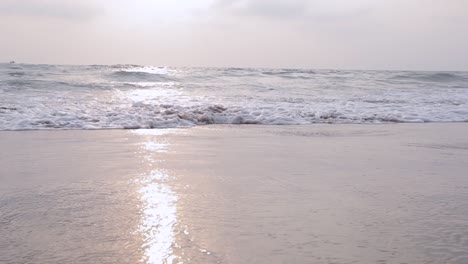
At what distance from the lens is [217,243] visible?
6.92 feet

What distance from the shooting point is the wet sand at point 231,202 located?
2.03 meters

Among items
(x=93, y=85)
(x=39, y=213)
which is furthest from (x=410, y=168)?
(x=93, y=85)

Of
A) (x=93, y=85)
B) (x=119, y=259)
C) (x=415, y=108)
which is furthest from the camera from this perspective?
(x=93, y=85)

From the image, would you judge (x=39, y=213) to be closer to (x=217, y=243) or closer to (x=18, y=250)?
(x=18, y=250)

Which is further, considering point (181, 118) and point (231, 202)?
point (181, 118)

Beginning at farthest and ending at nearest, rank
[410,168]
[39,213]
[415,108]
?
[415,108]
[410,168]
[39,213]

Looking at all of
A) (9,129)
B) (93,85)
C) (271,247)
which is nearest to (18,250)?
(271,247)

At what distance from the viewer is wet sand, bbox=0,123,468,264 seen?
6.65 feet

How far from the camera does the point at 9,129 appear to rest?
6.20 metres

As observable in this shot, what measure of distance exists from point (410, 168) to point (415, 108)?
6.81 metres

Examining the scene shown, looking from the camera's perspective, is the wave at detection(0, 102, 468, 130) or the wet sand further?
the wave at detection(0, 102, 468, 130)

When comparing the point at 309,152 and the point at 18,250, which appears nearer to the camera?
the point at 18,250

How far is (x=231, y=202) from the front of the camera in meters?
2.80

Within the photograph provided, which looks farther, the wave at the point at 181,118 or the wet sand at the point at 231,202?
the wave at the point at 181,118
